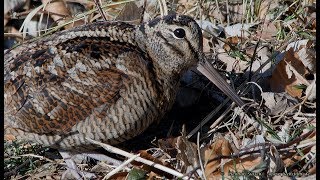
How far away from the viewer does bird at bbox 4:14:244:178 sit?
14.6ft

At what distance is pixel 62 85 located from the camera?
4.46 metres

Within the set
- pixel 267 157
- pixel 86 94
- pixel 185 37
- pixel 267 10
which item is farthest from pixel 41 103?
pixel 267 10

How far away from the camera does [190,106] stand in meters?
5.18

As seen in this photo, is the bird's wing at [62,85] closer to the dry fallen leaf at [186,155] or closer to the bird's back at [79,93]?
the bird's back at [79,93]

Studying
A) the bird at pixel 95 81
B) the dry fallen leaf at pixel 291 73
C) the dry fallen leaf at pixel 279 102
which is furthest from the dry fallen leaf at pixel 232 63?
the bird at pixel 95 81

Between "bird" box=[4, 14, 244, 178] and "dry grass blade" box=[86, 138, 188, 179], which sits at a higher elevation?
"bird" box=[4, 14, 244, 178]

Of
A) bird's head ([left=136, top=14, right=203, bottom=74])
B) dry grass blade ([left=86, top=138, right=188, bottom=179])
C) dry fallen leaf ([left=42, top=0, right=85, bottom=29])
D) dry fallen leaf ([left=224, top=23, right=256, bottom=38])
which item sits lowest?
dry grass blade ([left=86, top=138, right=188, bottom=179])

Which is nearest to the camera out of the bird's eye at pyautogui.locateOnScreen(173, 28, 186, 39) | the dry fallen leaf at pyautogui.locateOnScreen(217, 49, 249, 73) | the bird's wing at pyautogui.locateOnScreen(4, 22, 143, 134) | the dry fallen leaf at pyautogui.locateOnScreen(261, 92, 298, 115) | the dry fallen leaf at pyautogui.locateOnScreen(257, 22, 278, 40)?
the bird's wing at pyautogui.locateOnScreen(4, 22, 143, 134)

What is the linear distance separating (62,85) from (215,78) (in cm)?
103

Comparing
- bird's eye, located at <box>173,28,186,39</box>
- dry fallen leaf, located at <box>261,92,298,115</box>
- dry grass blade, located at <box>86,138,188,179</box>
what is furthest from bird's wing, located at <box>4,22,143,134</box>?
dry fallen leaf, located at <box>261,92,298,115</box>

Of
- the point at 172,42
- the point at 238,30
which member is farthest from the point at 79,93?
the point at 238,30

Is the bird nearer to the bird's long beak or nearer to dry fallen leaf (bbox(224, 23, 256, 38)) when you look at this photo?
the bird's long beak

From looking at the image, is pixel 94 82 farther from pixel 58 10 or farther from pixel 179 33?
Answer: pixel 58 10

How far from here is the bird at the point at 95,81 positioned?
176 inches
